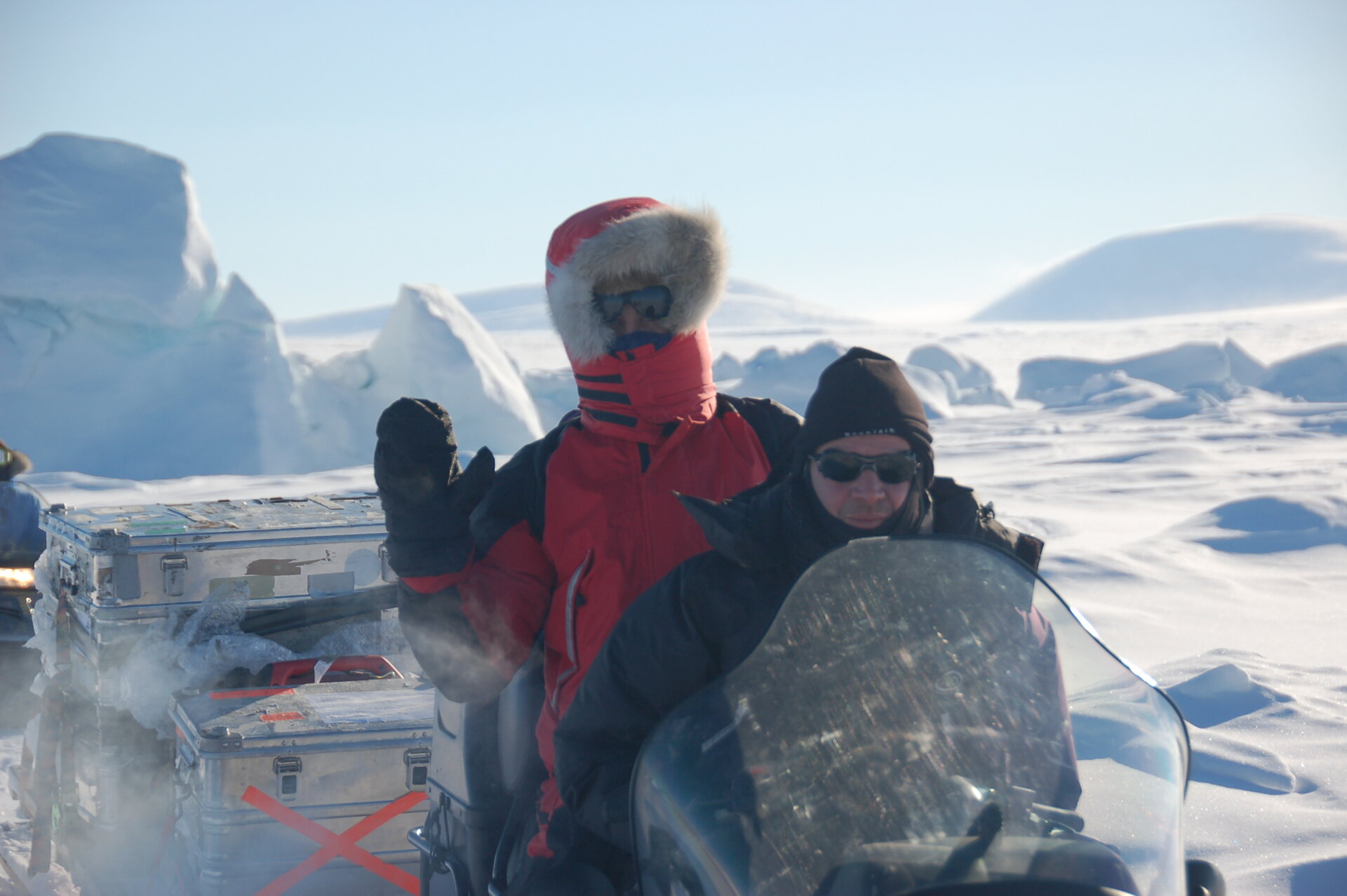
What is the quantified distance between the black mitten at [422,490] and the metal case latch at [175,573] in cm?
161

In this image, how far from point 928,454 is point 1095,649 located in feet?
1.19

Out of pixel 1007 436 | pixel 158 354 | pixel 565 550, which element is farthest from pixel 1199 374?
pixel 565 550

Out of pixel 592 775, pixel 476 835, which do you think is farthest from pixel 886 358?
pixel 476 835

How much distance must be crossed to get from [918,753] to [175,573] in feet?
8.76

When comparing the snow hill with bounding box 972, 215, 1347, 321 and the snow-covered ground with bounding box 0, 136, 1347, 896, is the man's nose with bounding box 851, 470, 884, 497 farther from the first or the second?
the snow hill with bounding box 972, 215, 1347, 321

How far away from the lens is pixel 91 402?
43.7 ft

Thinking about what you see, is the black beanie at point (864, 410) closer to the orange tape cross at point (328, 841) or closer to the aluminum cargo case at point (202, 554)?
the orange tape cross at point (328, 841)

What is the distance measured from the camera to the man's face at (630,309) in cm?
206

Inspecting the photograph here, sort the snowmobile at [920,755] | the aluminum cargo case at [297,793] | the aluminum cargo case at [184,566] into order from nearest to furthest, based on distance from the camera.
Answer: the snowmobile at [920,755], the aluminum cargo case at [297,793], the aluminum cargo case at [184,566]

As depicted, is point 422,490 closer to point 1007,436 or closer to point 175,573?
point 175,573

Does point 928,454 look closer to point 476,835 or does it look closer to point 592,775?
point 592,775

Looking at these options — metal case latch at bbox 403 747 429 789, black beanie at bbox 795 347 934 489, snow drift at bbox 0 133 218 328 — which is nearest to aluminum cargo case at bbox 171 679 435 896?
metal case latch at bbox 403 747 429 789

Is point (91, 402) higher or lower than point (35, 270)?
lower

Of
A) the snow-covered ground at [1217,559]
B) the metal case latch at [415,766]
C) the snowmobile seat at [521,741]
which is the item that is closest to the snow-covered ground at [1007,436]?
the snow-covered ground at [1217,559]
